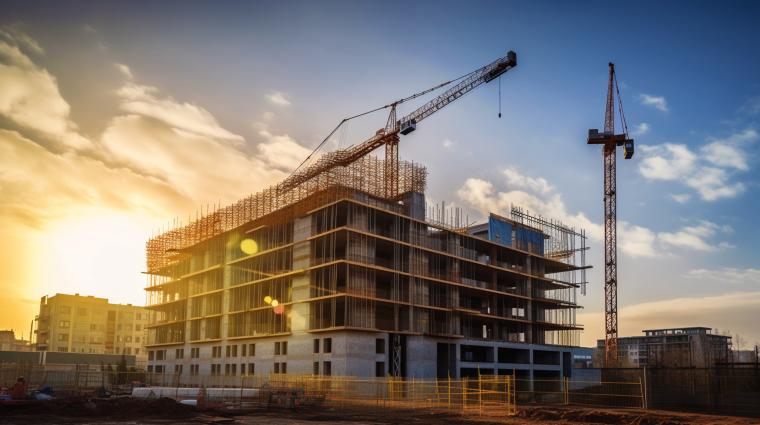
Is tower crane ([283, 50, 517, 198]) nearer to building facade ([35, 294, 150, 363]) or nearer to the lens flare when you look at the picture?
the lens flare

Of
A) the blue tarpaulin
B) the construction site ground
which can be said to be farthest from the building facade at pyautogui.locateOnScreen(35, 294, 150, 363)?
the construction site ground

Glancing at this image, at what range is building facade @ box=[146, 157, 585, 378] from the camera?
6450 cm

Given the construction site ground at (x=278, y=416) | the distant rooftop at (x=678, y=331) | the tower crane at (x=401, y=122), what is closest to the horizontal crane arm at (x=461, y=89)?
the tower crane at (x=401, y=122)

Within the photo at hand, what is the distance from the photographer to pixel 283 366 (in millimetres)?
68062

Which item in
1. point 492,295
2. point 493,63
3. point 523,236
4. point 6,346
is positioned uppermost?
point 493,63

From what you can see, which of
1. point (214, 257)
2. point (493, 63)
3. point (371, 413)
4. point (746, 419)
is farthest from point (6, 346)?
point (746, 419)

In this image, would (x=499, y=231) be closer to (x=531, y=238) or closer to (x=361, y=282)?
(x=531, y=238)

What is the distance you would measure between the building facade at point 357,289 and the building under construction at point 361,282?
0.18m

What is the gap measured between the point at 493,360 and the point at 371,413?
40445 millimetres

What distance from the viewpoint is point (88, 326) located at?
14825 centimetres

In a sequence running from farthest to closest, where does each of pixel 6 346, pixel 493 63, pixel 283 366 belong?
pixel 6 346 → pixel 493 63 → pixel 283 366

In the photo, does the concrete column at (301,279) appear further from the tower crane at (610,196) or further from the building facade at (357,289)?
the tower crane at (610,196)

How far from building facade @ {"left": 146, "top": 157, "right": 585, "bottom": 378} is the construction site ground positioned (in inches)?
876

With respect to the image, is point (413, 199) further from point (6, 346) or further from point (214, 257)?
point (6, 346)
